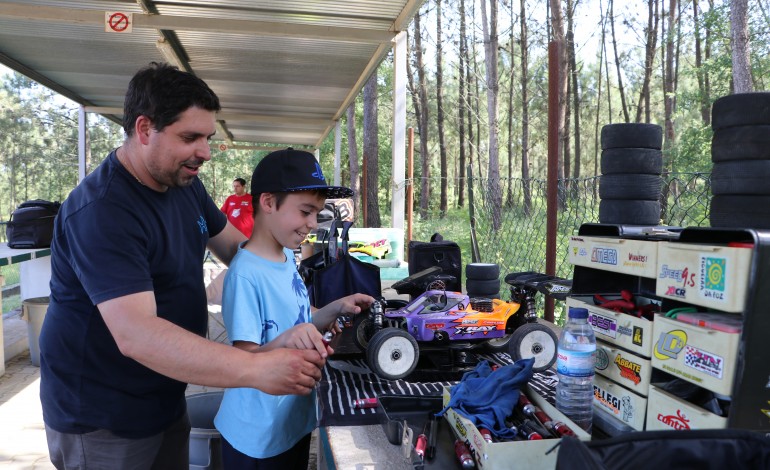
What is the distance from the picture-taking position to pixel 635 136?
14.1ft

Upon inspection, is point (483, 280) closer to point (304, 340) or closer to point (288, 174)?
point (288, 174)

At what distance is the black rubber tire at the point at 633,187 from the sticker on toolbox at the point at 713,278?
3225 mm

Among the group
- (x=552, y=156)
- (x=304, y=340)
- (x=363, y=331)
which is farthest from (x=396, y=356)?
(x=552, y=156)

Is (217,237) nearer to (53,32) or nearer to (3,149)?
(53,32)

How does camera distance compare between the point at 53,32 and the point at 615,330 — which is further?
the point at 53,32

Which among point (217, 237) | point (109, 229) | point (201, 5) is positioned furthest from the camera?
point (201, 5)

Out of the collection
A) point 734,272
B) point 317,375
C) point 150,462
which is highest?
point 734,272

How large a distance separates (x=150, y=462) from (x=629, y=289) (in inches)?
67.4

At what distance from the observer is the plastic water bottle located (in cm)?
164

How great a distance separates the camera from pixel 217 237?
→ 2.23 m

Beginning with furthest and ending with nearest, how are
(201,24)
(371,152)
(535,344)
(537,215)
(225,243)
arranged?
(371,152) → (537,215) → (201,24) → (535,344) → (225,243)

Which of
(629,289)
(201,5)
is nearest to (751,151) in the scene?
(629,289)

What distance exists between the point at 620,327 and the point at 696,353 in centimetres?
33

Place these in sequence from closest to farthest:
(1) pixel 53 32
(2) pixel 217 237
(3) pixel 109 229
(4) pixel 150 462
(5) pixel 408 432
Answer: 1. (3) pixel 109 229
2. (5) pixel 408 432
3. (4) pixel 150 462
4. (2) pixel 217 237
5. (1) pixel 53 32
